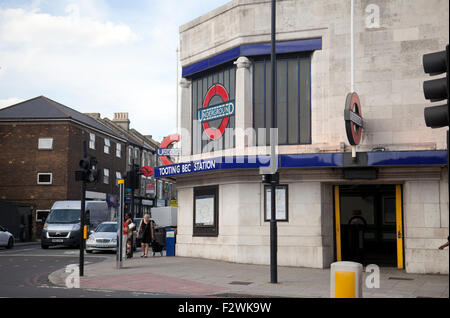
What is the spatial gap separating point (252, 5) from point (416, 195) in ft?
27.0

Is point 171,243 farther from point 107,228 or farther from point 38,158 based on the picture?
point 38,158

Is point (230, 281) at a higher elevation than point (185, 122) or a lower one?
lower

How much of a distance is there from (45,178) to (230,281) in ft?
103

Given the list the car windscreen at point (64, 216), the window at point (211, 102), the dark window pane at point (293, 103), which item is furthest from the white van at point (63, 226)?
the dark window pane at point (293, 103)

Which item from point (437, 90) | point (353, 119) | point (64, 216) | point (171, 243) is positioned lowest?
point (171, 243)

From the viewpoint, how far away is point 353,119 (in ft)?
49.2

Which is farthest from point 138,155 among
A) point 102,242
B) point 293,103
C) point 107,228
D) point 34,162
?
point 293,103

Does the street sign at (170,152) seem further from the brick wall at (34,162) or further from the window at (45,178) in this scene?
the window at (45,178)

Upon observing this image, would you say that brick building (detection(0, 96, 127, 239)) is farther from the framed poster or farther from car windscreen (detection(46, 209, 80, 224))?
the framed poster

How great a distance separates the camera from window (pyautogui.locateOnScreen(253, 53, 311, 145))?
17469 mm

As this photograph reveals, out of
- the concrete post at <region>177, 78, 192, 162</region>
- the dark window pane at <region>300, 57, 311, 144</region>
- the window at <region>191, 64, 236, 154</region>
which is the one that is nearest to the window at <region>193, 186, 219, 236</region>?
the window at <region>191, 64, 236, 154</region>

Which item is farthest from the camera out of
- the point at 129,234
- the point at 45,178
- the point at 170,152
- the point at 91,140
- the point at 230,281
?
the point at 91,140

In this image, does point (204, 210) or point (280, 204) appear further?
point (204, 210)
